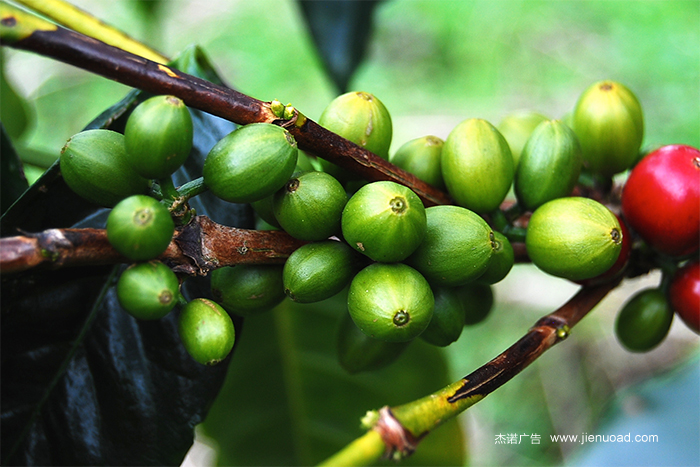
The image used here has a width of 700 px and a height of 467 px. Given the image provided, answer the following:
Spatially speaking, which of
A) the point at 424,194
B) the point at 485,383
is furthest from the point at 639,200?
the point at 485,383

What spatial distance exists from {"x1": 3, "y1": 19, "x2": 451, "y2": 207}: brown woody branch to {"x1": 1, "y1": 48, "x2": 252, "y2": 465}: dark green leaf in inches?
12.4

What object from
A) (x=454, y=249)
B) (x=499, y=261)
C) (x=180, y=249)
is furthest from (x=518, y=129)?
(x=180, y=249)

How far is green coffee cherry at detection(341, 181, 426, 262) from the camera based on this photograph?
106cm

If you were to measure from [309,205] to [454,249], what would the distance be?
0.29m

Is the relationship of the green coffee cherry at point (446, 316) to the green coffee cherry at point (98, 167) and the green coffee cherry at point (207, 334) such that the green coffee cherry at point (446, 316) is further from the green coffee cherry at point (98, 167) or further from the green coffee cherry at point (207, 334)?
the green coffee cherry at point (98, 167)

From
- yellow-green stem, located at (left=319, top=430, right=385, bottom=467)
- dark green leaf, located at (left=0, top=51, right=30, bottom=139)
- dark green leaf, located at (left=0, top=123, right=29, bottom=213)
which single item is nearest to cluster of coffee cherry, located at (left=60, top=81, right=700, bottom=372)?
yellow-green stem, located at (left=319, top=430, right=385, bottom=467)

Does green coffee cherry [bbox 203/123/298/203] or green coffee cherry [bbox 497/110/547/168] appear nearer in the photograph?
green coffee cherry [bbox 203/123/298/203]

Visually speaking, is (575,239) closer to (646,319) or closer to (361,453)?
(646,319)

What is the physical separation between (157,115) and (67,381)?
77 centimetres

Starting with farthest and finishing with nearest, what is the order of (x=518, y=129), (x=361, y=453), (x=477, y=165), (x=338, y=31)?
(x=338, y=31) < (x=518, y=129) < (x=477, y=165) < (x=361, y=453)

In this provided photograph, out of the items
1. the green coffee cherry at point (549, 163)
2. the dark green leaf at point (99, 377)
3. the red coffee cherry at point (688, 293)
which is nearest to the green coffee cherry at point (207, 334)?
the dark green leaf at point (99, 377)

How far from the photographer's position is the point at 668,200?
4.73 ft

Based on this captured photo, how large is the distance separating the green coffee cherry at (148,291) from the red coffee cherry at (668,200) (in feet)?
3.79

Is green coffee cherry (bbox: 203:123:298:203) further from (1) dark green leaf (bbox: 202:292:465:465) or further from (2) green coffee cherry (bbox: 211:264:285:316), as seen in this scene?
(1) dark green leaf (bbox: 202:292:465:465)
